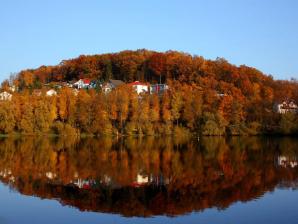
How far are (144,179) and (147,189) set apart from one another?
104 inches

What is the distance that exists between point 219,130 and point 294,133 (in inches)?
436

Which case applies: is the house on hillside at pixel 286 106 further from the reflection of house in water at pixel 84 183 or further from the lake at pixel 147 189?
the reflection of house in water at pixel 84 183

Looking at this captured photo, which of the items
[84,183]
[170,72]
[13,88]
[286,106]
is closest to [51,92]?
[13,88]

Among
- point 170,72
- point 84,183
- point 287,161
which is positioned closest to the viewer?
point 84,183

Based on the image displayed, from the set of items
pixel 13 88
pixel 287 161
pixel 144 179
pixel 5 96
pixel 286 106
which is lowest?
pixel 144 179

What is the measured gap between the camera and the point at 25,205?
17.4m

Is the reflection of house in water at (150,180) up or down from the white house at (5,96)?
down

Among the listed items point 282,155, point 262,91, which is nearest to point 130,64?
point 262,91

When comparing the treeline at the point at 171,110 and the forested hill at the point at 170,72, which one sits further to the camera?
the forested hill at the point at 170,72

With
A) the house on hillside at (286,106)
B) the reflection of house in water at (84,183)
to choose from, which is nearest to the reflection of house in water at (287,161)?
the reflection of house in water at (84,183)

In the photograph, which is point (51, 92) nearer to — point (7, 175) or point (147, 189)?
point (7, 175)

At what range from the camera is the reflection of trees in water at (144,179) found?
712 inches

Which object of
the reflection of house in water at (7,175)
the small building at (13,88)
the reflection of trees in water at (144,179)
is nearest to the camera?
the reflection of trees in water at (144,179)

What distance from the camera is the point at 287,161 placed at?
30906 millimetres
